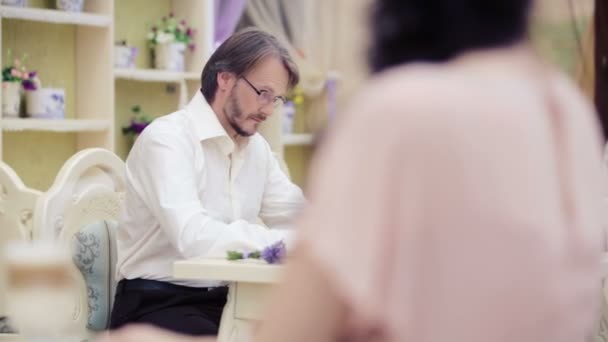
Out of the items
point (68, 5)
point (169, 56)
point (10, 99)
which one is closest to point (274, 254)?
point (10, 99)

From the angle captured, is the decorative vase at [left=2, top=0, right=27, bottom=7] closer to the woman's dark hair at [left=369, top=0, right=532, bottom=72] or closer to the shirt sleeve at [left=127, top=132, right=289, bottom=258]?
the shirt sleeve at [left=127, top=132, right=289, bottom=258]

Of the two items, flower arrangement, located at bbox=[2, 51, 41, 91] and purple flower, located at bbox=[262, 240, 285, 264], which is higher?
flower arrangement, located at bbox=[2, 51, 41, 91]

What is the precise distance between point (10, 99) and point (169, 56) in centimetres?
109

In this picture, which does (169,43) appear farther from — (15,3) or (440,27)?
(440,27)

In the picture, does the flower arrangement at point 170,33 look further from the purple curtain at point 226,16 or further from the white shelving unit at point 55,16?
the white shelving unit at point 55,16

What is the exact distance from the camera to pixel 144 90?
18.7 ft

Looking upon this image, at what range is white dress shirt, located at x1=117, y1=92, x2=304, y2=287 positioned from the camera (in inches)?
104

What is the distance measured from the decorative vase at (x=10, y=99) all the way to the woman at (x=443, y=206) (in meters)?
3.86

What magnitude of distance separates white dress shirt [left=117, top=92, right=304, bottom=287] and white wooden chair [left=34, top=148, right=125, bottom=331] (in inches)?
4.2

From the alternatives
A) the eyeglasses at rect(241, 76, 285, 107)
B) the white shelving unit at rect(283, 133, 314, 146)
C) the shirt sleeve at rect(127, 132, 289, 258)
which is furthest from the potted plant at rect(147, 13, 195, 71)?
the shirt sleeve at rect(127, 132, 289, 258)

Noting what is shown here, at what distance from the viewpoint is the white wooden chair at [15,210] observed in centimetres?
297

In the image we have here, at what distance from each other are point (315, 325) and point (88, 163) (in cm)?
230

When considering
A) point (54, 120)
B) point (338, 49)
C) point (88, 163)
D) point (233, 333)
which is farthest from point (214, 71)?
point (338, 49)

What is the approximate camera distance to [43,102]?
15.8ft
